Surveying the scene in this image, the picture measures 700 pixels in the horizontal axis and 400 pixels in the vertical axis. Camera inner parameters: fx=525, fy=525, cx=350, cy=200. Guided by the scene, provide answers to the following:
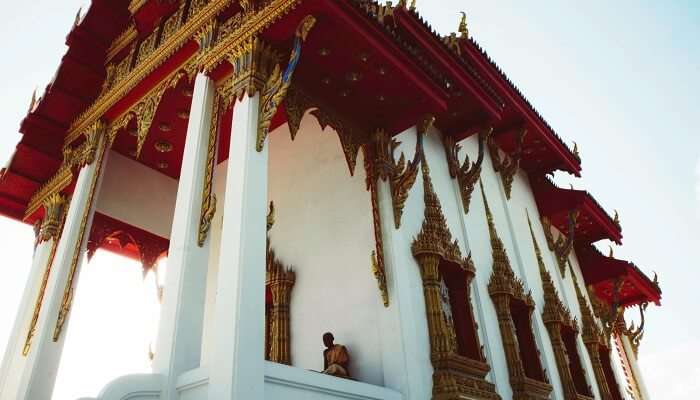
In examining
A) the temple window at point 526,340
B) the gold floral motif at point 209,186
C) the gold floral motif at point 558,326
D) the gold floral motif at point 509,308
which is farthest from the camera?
the gold floral motif at point 558,326

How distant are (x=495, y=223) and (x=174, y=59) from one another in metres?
4.57

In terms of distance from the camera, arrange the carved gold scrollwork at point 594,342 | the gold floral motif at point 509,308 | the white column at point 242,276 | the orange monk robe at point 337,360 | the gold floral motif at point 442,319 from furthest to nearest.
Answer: the carved gold scrollwork at point 594,342 < the gold floral motif at point 509,308 < the gold floral motif at point 442,319 < the orange monk robe at point 337,360 < the white column at point 242,276

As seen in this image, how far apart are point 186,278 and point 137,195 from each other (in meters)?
3.83

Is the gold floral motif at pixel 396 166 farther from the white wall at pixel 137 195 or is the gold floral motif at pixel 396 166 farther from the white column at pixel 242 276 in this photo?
the white wall at pixel 137 195

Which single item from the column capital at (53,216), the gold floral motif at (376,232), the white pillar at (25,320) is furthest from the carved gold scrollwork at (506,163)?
the white pillar at (25,320)

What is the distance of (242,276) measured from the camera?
325 cm

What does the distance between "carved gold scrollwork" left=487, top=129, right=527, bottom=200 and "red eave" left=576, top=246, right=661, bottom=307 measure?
10.8 ft

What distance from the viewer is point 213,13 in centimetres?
479

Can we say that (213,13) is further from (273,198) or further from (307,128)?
(273,198)

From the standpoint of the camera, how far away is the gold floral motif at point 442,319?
447 cm

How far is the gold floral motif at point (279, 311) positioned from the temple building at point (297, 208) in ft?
0.07

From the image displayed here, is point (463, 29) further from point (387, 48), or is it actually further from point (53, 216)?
point (53, 216)

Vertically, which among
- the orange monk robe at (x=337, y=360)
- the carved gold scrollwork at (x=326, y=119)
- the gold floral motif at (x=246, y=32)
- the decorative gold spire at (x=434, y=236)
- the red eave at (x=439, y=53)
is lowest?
the orange monk robe at (x=337, y=360)

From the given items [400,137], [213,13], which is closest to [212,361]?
[213,13]
